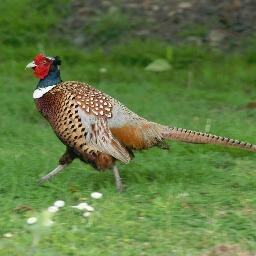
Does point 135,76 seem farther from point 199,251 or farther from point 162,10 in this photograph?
point 199,251

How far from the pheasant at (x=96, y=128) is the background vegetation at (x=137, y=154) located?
0.24 metres

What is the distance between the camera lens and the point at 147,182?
5852mm

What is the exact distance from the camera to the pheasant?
5.56 metres

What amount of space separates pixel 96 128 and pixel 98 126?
0.02 m

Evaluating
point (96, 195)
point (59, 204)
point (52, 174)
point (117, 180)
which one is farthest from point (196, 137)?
point (59, 204)

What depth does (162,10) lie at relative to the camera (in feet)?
36.8

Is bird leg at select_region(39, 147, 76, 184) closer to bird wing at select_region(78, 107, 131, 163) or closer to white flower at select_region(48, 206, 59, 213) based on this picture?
bird wing at select_region(78, 107, 131, 163)

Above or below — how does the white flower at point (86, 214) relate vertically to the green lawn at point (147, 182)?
above

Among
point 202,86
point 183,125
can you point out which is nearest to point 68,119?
point 183,125

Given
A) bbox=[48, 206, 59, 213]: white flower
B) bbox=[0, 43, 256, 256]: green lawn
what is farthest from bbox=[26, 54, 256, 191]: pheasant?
bbox=[48, 206, 59, 213]: white flower

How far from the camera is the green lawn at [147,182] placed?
15.5 ft

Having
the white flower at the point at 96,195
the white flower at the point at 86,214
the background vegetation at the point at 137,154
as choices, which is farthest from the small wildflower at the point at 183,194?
the white flower at the point at 86,214

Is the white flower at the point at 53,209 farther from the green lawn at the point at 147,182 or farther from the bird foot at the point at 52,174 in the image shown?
the bird foot at the point at 52,174

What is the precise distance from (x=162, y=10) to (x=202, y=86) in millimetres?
2066
